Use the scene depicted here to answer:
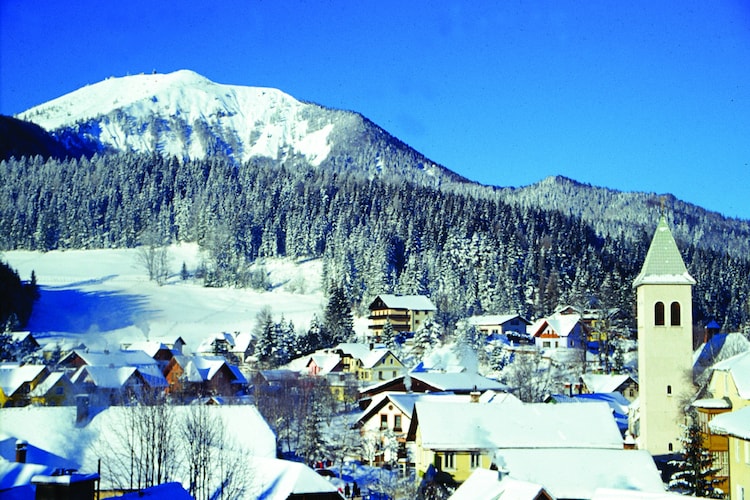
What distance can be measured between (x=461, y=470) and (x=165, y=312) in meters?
89.7

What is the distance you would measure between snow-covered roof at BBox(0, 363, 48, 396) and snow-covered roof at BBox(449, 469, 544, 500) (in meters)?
46.2

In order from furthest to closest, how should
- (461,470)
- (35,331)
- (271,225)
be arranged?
(271,225) → (35,331) → (461,470)

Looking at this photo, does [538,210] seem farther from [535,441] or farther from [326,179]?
[535,441]

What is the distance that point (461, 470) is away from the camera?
3950 cm

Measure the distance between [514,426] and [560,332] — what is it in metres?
61.4

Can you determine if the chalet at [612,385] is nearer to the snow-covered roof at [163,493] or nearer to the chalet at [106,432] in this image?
the chalet at [106,432]

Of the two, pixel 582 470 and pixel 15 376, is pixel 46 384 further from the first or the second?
pixel 582 470

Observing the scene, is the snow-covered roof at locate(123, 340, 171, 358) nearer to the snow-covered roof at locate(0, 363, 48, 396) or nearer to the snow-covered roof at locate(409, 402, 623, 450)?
the snow-covered roof at locate(0, 363, 48, 396)

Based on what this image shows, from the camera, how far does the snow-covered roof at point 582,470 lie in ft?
107

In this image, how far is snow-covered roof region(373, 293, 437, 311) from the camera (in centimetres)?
11506

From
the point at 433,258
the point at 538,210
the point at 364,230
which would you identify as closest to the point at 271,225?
the point at 364,230

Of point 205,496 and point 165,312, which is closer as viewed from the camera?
point 205,496

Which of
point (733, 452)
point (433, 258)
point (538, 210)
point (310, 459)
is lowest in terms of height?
point (310, 459)

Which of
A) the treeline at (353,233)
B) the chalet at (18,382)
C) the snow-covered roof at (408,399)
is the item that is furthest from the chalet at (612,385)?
the chalet at (18,382)
